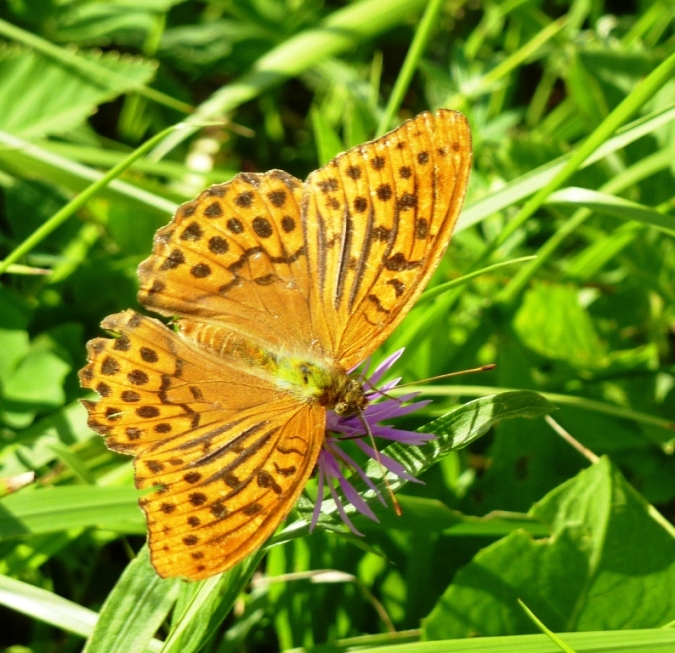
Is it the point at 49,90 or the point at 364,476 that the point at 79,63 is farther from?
the point at 364,476

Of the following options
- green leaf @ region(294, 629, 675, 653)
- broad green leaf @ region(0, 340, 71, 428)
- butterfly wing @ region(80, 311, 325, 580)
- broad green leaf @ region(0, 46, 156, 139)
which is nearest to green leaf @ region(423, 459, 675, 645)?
green leaf @ region(294, 629, 675, 653)

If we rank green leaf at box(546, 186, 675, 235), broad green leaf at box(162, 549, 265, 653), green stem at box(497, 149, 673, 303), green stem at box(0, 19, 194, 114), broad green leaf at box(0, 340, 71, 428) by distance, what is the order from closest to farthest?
broad green leaf at box(162, 549, 265, 653), green leaf at box(546, 186, 675, 235), broad green leaf at box(0, 340, 71, 428), green stem at box(497, 149, 673, 303), green stem at box(0, 19, 194, 114)

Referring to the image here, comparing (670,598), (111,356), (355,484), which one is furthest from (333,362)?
(670,598)

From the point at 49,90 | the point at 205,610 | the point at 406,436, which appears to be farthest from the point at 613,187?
the point at 49,90

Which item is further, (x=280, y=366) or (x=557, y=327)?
(x=557, y=327)

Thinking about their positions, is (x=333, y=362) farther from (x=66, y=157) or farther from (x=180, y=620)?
(x=66, y=157)

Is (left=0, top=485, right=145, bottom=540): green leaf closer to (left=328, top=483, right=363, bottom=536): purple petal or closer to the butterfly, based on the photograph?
the butterfly
